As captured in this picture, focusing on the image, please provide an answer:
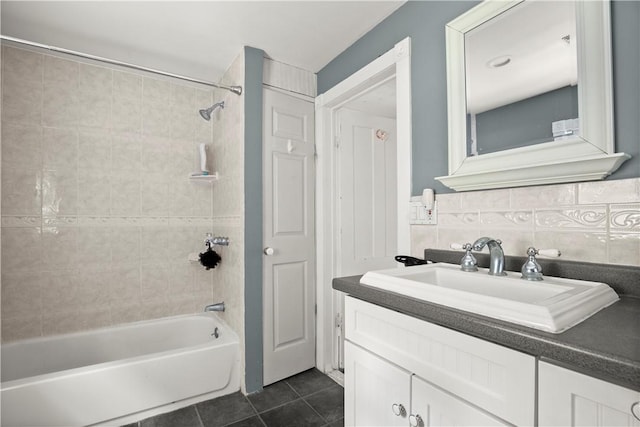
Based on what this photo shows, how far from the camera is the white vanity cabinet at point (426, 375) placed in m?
0.69

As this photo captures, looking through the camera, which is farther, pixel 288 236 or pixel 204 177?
pixel 204 177

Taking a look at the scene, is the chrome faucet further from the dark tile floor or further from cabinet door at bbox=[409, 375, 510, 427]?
the dark tile floor

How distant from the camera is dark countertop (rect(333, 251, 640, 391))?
54 cm

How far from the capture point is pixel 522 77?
1.14 m

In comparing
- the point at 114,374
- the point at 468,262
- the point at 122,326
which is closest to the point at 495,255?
the point at 468,262

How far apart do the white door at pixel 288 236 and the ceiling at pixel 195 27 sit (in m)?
0.36

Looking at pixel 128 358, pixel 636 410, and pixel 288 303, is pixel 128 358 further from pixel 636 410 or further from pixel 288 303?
pixel 636 410

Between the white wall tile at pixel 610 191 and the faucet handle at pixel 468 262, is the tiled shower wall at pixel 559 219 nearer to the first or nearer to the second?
the white wall tile at pixel 610 191

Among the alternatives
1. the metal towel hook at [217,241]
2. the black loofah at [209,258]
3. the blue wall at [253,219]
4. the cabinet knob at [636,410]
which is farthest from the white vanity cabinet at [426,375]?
the black loofah at [209,258]

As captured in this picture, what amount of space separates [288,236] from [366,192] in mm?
700

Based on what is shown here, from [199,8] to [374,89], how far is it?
1.10 metres

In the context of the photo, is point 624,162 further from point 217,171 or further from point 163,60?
point 163,60

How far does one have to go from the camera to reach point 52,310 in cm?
210

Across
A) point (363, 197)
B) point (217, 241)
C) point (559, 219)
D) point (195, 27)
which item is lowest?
point (217, 241)
